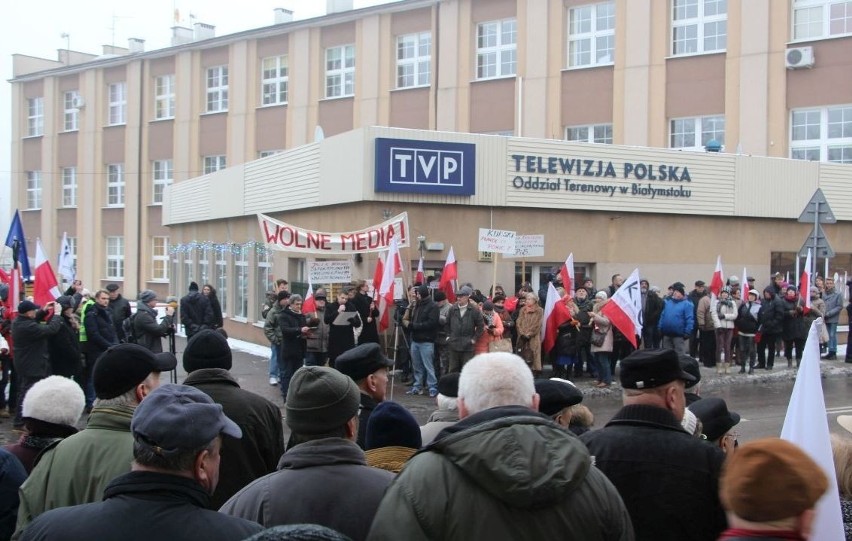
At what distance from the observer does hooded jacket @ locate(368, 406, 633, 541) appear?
8.65 feet

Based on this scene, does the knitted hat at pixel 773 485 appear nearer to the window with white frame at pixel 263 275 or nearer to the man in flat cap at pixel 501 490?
the man in flat cap at pixel 501 490

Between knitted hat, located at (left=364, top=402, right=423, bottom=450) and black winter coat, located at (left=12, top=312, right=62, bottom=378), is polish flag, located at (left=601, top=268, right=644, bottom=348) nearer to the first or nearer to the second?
black winter coat, located at (left=12, top=312, right=62, bottom=378)

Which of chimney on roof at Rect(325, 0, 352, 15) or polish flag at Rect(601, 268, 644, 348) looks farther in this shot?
chimney on roof at Rect(325, 0, 352, 15)

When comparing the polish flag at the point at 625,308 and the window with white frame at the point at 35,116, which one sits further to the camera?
the window with white frame at the point at 35,116

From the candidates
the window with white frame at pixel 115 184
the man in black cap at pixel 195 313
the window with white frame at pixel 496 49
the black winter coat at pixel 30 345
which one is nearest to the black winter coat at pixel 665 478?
the black winter coat at pixel 30 345

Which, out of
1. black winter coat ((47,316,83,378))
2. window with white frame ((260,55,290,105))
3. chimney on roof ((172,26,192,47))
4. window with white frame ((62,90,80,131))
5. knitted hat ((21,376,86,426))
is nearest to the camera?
knitted hat ((21,376,86,426))

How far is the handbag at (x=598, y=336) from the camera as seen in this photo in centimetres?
1614

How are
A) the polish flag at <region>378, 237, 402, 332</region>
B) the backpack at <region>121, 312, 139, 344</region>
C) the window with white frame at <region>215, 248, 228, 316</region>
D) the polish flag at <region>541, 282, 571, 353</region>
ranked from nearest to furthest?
the backpack at <region>121, 312, 139, 344</region>, the polish flag at <region>378, 237, 402, 332</region>, the polish flag at <region>541, 282, 571, 353</region>, the window with white frame at <region>215, 248, 228, 316</region>

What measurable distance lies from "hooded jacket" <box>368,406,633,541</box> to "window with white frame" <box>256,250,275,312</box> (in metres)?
20.9

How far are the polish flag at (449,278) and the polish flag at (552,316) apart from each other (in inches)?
75.3

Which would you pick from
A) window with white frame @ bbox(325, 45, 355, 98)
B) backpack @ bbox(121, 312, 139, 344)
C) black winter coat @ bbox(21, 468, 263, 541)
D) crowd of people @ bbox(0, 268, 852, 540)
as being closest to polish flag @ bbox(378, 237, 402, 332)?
backpack @ bbox(121, 312, 139, 344)

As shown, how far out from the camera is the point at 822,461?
3.62 meters

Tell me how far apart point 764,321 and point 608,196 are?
14.8 ft

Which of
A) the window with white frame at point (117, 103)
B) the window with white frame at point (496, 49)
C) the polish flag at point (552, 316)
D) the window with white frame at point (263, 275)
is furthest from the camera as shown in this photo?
the window with white frame at point (117, 103)
